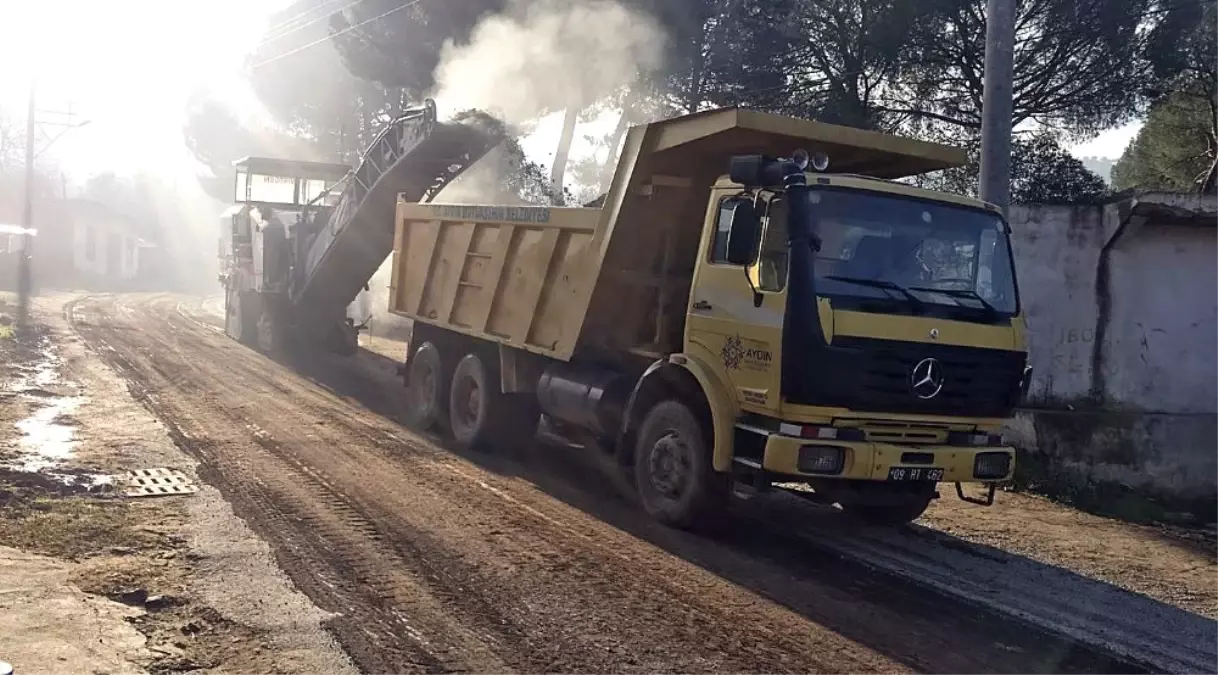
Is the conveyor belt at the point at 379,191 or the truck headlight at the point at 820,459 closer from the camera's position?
the truck headlight at the point at 820,459

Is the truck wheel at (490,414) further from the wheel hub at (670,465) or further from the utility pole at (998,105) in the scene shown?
the utility pole at (998,105)

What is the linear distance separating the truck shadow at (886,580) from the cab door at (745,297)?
1.09 meters

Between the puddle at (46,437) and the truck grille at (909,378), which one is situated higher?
the truck grille at (909,378)

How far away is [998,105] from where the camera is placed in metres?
11.0

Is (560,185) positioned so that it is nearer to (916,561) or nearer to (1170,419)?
(1170,419)

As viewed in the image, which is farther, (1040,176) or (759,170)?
(1040,176)

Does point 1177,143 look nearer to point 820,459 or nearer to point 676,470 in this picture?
point 676,470

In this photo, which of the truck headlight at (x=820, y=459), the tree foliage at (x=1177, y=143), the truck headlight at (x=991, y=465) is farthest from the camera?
the tree foliage at (x=1177, y=143)

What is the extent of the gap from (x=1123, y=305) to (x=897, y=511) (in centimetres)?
678

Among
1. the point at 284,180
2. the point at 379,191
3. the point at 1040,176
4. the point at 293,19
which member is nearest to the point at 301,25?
the point at 293,19

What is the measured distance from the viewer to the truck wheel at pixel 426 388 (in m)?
12.5

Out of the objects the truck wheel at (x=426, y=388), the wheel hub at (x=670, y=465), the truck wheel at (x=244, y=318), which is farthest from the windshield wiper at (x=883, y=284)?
the truck wheel at (x=244, y=318)

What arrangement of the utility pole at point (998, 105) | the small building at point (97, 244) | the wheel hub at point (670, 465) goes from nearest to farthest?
the wheel hub at point (670, 465) < the utility pole at point (998, 105) < the small building at point (97, 244)

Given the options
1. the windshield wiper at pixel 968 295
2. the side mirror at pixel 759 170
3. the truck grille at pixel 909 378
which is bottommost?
the truck grille at pixel 909 378
